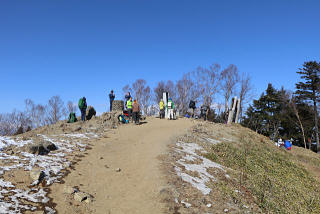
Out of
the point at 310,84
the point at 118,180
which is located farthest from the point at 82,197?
the point at 310,84

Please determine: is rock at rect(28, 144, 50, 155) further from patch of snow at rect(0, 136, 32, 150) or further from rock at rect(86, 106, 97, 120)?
rock at rect(86, 106, 97, 120)

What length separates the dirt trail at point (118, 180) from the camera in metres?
5.18

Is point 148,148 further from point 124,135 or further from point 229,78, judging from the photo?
point 229,78

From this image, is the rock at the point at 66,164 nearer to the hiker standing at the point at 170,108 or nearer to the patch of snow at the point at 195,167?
the patch of snow at the point at 195,167

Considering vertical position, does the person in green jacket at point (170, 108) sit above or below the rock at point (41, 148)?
above

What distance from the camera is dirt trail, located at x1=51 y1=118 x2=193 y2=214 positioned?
5.18 m

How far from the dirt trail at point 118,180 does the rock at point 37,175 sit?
0.48m

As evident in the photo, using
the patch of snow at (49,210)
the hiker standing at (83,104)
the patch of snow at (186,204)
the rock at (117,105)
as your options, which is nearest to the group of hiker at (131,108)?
the hiker standing at (83,104)

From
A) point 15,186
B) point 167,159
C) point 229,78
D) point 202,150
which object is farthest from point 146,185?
point 229,78

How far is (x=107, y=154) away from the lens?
916cm

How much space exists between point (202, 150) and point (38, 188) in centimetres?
804

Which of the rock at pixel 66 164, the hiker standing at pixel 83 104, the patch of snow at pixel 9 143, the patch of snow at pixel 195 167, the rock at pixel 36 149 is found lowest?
the patch of snow at pixel 195 167

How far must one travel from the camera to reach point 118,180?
264 inches

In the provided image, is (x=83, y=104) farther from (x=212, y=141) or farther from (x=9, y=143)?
(x=212, y=141)
